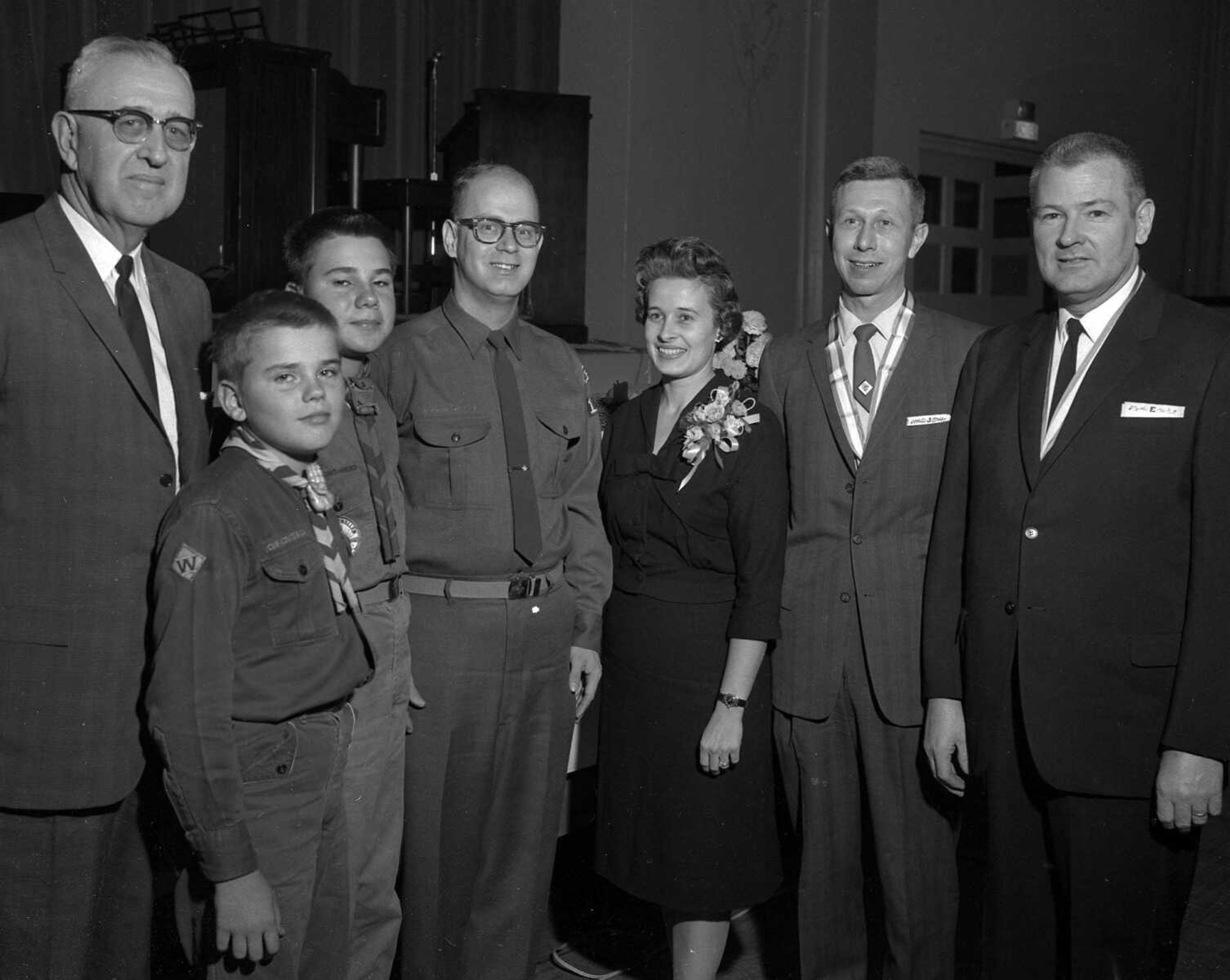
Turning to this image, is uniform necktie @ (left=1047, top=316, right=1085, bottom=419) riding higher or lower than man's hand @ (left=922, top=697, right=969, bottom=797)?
higher

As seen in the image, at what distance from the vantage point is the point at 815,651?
246cm

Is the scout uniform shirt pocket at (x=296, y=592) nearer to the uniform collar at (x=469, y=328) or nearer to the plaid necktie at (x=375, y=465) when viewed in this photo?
the plaid necktie at (x=375, y=465)

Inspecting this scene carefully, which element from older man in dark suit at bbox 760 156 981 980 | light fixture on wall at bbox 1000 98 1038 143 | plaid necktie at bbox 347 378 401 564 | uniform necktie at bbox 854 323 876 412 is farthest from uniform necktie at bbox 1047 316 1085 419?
light fixture on wall at bbox 1000 98 1038 143

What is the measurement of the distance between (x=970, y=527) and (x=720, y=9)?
17.8 feet

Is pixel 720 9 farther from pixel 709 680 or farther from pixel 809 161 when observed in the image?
pixel 709 680

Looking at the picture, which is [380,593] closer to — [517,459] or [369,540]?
[369,540]

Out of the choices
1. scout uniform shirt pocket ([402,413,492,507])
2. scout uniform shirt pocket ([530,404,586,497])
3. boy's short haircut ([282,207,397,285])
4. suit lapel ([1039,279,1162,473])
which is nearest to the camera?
suit lapel ([1039,279,1162,473])

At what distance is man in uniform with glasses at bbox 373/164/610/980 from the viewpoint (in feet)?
7.84

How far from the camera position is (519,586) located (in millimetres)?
2426

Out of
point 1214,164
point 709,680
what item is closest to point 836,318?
point 709,680

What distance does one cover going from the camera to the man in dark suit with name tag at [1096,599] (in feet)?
6.73

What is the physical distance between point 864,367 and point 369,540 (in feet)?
3.43

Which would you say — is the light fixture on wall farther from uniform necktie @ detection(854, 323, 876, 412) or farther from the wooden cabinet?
uniform necktie @ detection(854, 323, 876, 412)

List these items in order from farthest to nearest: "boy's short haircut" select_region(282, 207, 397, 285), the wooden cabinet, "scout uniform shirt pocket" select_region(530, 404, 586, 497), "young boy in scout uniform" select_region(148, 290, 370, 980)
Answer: the wooden cabinet
"scout uniform shirt pocket" select_region(530, 404, 586, 497)
"boy's short haircut" select_region(282, 207, 397, 285)
"young boy in scout uniform" select_region(148, 290, 370, 980)
